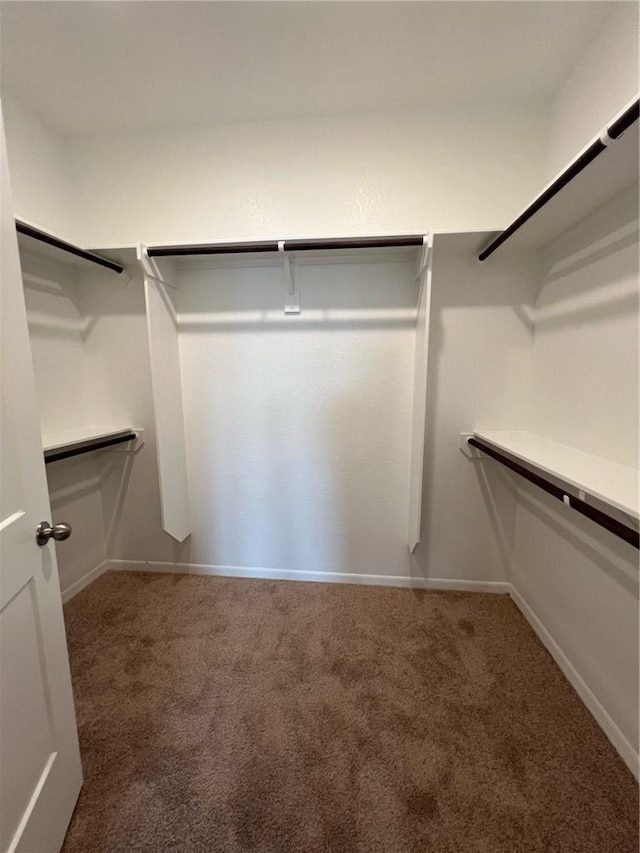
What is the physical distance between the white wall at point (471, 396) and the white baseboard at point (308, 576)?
0.04 m

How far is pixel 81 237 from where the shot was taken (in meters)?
1.89

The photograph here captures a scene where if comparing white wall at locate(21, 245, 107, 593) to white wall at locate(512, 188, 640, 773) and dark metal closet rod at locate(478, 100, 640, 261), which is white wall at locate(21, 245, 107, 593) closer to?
dark metal closet rod at locate(478, 100, 640, 261)

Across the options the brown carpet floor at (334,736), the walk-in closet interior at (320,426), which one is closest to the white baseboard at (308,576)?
the walk-in closet interior at (320,426)

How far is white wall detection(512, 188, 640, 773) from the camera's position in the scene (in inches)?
44.4

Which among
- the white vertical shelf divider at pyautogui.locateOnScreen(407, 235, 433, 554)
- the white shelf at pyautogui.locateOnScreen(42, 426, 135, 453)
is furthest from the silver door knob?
the white vertical shelf divider at pyautogui.locateOnScreen(407, 235, 433, 554)

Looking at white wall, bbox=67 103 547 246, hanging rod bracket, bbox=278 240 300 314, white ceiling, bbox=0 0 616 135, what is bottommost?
hanging rod bracket, bbox=278 240 300 314

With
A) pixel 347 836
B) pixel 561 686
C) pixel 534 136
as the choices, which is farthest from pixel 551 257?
pixel 347 836

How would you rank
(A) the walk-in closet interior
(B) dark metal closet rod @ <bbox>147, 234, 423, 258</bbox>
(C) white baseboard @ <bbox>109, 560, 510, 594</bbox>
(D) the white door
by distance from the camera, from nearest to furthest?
(D) the white door
(A) the walk-in closet interior
(B) dark metal closet rod @ <bbox>147, 234, 423, 258</bbox>
(C) white baseboard @ <bbox>109, 560, 510, 594</bbox>

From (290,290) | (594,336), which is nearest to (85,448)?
(290,290)

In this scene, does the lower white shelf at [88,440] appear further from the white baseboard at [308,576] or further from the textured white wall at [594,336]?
the textured white wall at [594,336]

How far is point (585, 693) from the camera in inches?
50.8

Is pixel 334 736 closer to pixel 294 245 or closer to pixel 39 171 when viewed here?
pixel 294 245

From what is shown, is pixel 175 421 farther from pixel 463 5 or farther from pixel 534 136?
pixel 534 136

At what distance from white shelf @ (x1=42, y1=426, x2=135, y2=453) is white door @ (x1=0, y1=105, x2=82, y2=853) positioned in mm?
791
